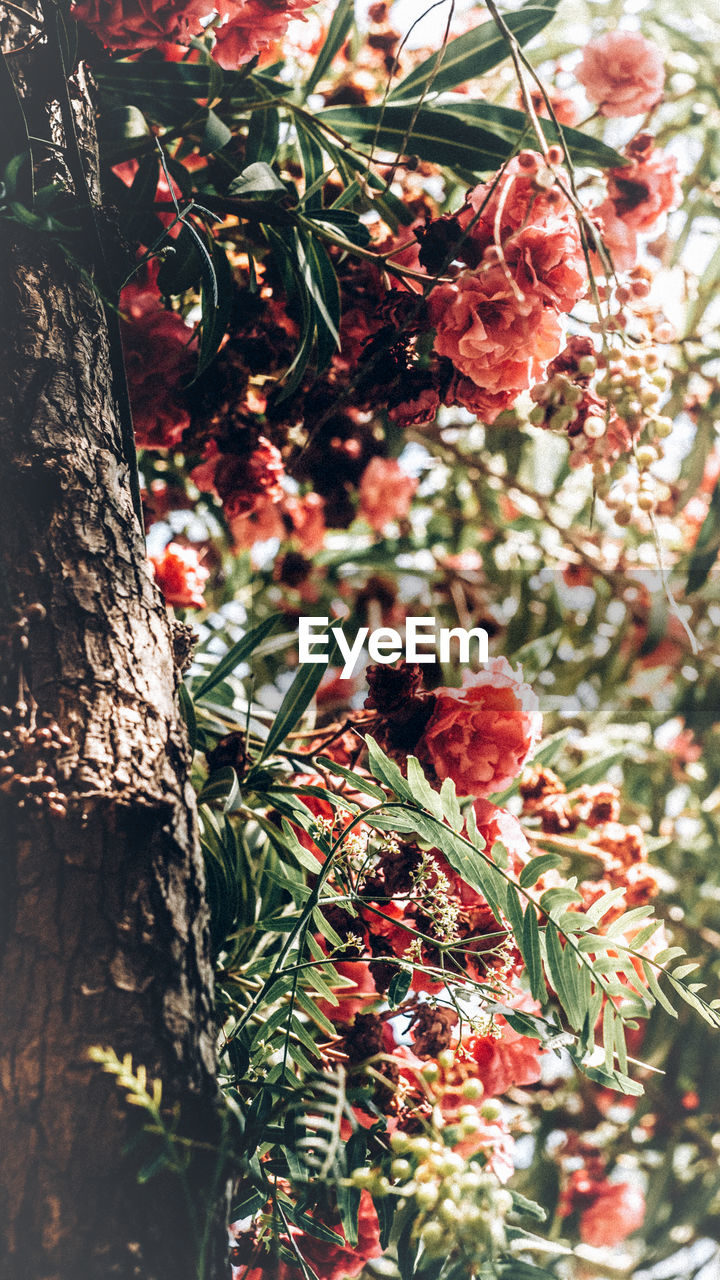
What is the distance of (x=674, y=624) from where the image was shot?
1360 mm

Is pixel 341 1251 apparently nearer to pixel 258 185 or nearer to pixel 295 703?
pixel 295 703

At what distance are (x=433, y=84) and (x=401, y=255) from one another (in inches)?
4.7

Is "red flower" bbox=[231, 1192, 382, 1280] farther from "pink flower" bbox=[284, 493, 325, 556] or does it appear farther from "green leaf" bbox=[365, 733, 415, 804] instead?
"pink flower" bbox=[284, 493, 325, 556]

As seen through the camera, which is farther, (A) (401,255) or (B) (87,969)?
(A) (401,255)

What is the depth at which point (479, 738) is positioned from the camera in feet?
1.79

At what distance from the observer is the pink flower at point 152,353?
643mm

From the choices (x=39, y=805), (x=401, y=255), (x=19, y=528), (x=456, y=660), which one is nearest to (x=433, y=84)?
(x=401, y=255)

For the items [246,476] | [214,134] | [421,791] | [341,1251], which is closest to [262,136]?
[214,134]

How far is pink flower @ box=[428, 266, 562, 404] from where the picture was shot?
1.80ft

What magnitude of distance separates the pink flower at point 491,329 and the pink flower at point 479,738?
0.72ft

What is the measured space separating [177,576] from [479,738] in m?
0.30

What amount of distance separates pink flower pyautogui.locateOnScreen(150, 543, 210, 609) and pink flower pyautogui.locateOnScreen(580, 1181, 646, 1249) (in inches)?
39.5

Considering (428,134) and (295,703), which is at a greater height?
(428,134)

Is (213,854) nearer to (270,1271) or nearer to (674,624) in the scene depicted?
(270,1271)
